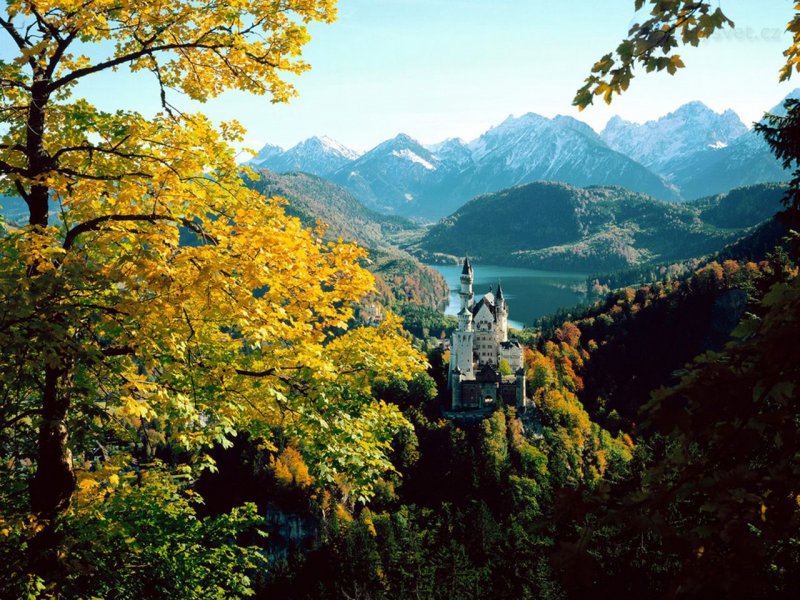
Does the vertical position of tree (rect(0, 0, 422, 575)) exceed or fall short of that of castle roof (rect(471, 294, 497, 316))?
it exceeds it

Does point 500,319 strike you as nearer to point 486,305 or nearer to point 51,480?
point 486,305

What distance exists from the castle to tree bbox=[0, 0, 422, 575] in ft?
197

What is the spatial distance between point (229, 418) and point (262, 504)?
210ft

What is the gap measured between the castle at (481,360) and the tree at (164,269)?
60.1 m

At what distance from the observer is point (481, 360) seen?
248 feet

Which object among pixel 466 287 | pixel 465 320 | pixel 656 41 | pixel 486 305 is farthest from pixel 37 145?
pixel 486 305

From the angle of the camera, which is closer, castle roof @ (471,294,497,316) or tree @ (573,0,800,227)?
tree @ (573,0,800,227)

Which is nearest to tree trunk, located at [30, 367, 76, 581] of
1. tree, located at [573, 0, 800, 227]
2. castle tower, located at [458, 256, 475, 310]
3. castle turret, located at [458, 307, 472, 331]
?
tree, located at [573, 0, 800, 227]

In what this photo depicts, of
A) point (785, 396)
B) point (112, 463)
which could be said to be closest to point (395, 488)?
point (112, 463)

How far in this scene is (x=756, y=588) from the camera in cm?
247

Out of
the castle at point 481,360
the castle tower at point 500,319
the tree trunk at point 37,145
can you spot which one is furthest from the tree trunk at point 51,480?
the castle tower at point 500,319

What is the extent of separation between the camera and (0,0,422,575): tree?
685 cm

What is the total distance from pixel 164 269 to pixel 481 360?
7123cm

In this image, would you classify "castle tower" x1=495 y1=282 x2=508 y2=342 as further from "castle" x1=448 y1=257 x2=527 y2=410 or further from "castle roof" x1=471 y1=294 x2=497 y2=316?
"castle roof" x1=471 y1=294 x2=497 y2=316
